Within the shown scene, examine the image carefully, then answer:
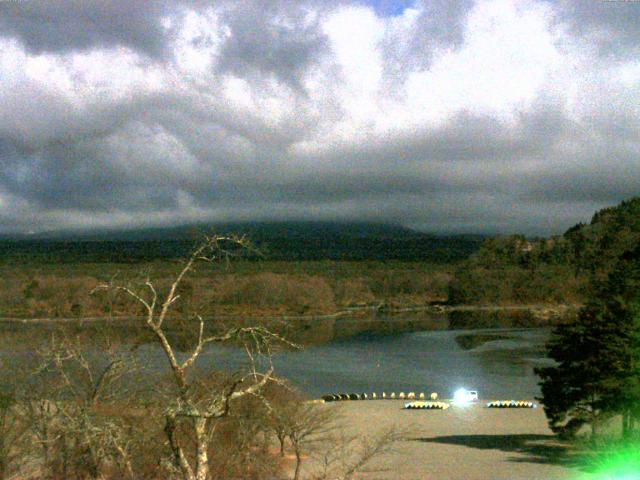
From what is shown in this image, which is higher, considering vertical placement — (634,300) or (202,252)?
(202,252)

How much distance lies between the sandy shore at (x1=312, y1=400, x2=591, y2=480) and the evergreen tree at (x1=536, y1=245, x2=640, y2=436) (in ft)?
5.17

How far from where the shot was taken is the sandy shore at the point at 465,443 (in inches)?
808

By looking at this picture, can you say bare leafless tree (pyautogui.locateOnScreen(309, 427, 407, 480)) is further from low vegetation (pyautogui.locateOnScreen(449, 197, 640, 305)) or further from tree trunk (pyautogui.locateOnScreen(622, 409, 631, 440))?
low vegetation (pyautogui.locateOnScreen(449, 197, 640, 305))

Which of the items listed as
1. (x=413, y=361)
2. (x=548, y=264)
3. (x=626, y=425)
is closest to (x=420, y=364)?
(x=413, y=361)

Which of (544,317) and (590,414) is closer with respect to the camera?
(590,414)

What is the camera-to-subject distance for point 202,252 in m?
7.89

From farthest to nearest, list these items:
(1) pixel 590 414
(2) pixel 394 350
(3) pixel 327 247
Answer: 1. (3) pixel 327 247
2. (2) pixel 394 350
3. (1) pixel 590 414

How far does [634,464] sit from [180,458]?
1210 cm

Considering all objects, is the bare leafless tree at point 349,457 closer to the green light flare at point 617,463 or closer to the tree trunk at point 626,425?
the green light flare at point 617,463

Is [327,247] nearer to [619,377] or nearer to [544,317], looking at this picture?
[544,317]

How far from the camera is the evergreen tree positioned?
19.9 m

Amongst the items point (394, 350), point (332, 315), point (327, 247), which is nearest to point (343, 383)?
point (394, 350)

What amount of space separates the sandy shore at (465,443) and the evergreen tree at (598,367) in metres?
1.57

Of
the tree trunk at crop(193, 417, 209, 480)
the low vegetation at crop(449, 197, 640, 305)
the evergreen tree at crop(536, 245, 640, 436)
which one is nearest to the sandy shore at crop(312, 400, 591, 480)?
the evergreen tree at crop(536, 245, 640, 436)
